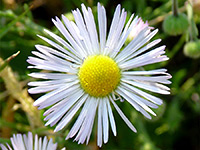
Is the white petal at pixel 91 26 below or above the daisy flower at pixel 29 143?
above

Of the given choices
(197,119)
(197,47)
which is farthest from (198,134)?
(197,47)

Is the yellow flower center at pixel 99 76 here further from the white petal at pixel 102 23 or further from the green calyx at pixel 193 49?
the green calyx at pixel 193 49

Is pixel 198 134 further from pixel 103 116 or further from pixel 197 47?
pixel 103 116

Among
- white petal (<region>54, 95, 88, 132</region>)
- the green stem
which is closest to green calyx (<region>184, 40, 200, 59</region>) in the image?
the green stem

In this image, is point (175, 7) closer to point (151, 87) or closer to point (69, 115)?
point (151, 87)

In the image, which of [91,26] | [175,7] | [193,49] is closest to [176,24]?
[175,7]

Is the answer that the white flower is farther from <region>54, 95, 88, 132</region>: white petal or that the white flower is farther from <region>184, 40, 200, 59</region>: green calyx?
<region>184, 40, 200, 59</region>: green calyx

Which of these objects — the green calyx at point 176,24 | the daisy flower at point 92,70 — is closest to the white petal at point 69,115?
the daisy flower at point 92,70
